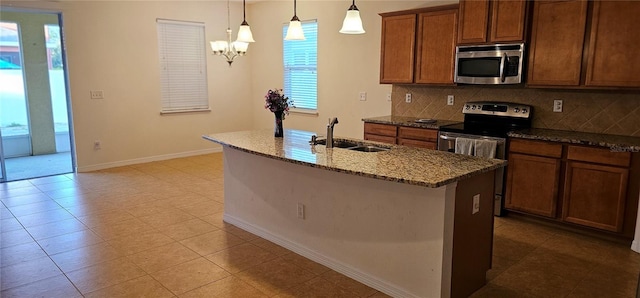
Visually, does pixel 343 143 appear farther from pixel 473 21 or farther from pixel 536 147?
pixel 473 21

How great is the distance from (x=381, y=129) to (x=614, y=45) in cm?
236

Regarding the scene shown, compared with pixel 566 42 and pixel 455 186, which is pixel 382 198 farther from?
pixel 566 42

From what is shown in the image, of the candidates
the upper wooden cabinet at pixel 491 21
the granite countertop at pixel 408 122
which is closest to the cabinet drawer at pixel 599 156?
the upper wooden cabinet at pixel 491 21

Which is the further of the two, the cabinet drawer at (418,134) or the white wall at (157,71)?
the white wall at (157,71)

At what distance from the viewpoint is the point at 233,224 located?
13.2 feet

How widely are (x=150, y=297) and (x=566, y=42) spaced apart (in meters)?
3.89

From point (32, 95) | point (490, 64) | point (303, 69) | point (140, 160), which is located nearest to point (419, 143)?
point (490, 64)

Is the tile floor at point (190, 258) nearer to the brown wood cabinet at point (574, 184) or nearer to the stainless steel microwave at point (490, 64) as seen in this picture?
the brown wood cabinet at point (574, 184)

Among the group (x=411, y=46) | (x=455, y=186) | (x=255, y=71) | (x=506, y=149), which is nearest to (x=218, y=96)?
→ (x=255, y=71)

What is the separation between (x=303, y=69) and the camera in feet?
22.6

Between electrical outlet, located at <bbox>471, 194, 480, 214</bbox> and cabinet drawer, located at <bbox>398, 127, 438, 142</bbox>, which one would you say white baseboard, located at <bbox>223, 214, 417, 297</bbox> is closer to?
electrical outlet, located at <bbox>471, 194, 480, 214</bbox>

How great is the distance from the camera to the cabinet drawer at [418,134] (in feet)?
15.0

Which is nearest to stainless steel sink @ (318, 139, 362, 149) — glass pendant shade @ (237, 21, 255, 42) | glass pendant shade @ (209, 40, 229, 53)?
glass pendant shade @ (237, 21, 255, 42)

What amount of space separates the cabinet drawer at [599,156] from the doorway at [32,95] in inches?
247
